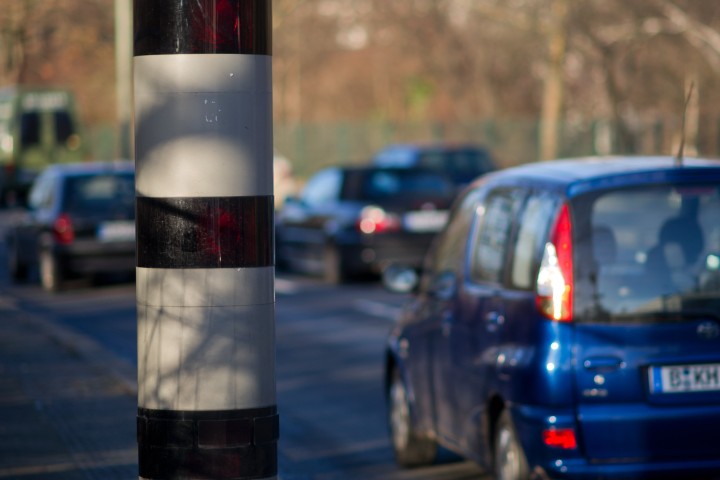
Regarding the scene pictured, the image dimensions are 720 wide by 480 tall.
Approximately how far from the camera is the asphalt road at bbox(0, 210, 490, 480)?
8.09 metres

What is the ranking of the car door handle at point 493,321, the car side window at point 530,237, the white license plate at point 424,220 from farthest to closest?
the white license plate at point 424,220 → the car door handle at point 493,321 → the car side window at point 530,237

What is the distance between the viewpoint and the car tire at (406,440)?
7816mm

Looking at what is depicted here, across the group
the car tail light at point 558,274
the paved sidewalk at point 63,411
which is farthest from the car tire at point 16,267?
the car tail light at point 558,274

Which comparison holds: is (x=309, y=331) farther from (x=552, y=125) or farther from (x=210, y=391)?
(x=552, y=125)

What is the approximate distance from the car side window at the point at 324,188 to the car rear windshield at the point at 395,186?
269 mm

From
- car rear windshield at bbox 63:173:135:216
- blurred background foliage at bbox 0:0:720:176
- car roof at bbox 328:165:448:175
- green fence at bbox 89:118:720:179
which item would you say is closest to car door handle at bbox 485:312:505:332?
blurred background foliage at bbox 0:0:720:176

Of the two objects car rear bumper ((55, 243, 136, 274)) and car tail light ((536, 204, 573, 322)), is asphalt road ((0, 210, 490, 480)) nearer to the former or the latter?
car rear bumper ((55, 243, 136, 274))

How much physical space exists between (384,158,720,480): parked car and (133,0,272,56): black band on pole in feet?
7.75

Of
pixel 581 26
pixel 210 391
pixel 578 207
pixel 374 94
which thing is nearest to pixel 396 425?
pixel 578 207

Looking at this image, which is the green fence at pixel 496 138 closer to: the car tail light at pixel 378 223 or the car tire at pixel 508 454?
the car tail light at pixel 378 223

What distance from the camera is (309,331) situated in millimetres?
14617

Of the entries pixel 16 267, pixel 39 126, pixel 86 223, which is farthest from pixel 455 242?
pixel 39 126

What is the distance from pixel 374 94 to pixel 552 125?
45.8 metres

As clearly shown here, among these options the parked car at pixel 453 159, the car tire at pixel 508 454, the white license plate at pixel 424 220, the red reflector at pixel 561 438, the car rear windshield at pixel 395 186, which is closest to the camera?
the red reflector at pixel 561 438
